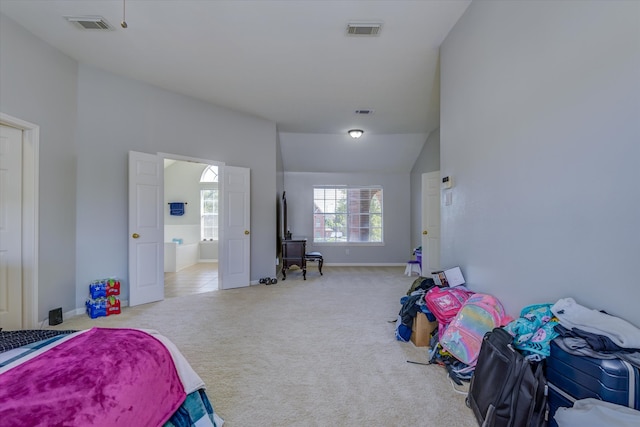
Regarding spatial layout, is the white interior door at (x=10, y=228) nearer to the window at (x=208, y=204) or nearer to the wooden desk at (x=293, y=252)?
the wooden desk at (x=293, y=252)

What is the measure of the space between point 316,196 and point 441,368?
5.77 m

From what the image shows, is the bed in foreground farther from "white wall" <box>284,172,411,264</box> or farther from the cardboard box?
"white wall" <box>284,172,411,264</box>

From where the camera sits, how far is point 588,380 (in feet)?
4.07

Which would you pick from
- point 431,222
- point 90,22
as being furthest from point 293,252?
point 90,22

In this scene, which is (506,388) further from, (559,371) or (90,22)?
(90,22)

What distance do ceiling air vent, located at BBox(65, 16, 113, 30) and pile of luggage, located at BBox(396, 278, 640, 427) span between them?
403cm

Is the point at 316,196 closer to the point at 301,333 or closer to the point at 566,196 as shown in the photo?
the point at 301,333

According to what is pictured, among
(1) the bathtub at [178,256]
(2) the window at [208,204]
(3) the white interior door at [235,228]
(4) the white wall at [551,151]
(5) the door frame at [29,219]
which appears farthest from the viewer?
(2) the window at [208,204]

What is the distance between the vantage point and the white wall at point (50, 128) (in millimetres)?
2820

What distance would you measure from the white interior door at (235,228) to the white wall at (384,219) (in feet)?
8.24

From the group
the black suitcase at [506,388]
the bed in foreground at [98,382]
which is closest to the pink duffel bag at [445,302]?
the black suitcase at [506,388]

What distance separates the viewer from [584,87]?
1515 millimetres

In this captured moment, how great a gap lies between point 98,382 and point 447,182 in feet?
9.99

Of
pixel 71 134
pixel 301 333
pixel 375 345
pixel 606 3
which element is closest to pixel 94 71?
pixel 71 134
